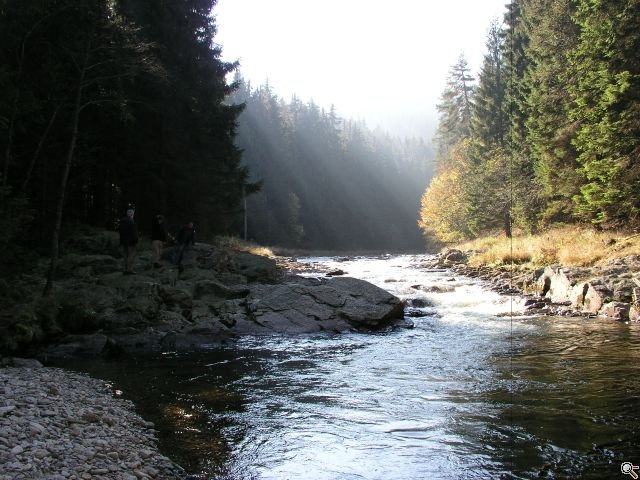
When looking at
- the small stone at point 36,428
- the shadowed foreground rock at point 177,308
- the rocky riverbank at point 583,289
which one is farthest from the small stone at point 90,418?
the rocky riverbank at point 583,289

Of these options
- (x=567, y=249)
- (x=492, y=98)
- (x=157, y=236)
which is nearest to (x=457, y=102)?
(x=492, y=98)

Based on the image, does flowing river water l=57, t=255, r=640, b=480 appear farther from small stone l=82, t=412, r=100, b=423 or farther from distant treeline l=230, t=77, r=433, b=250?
distant treeline l=230, t=77, r=433, b=250

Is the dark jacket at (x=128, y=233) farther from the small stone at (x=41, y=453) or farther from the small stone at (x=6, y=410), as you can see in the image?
the small stone at (x=41, y=453)

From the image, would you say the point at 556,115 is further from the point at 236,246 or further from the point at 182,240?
the point at 236,246

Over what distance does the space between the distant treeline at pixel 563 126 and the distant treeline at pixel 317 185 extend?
3614cm

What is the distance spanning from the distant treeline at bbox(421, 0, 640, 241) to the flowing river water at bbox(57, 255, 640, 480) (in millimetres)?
10158

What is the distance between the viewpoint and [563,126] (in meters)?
26.1

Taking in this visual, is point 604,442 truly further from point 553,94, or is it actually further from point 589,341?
point 553,94

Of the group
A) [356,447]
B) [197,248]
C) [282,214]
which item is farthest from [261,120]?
[356,447]

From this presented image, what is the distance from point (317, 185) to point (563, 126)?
79232 mm

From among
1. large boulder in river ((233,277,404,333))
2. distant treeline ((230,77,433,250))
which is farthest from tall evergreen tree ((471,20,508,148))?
distant treeline ((230,77,433,250))

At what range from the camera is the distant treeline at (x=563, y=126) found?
66.6 ft

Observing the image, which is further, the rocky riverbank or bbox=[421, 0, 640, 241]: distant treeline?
bbox=[421, 0, 640, 241]: distant treeline

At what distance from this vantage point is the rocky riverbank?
14453mm
